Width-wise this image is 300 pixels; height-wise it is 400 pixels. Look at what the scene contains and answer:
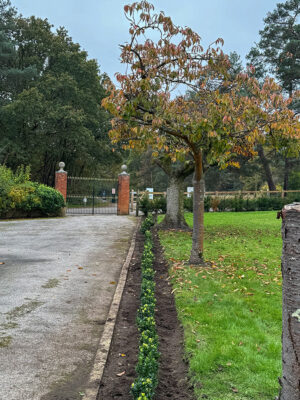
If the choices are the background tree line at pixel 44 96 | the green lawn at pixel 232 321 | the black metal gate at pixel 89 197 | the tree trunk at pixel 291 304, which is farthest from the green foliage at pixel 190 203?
the tree trunk at pixel 291 304

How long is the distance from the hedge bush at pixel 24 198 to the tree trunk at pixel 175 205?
708 cm

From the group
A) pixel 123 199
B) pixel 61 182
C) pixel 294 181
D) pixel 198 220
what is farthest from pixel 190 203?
pixel 294 181

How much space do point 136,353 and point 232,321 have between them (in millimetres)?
1290

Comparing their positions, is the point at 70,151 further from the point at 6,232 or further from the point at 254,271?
the point at 254,271

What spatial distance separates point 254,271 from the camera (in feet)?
22.0

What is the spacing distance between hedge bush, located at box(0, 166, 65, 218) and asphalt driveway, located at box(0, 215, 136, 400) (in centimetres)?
668

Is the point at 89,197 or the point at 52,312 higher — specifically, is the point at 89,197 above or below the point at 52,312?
above

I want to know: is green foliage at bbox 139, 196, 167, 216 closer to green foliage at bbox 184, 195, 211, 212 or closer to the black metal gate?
green foliage at bbox 184, 195, 211, 212

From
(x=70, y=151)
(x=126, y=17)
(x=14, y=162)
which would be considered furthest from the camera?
(x=70, y=151)

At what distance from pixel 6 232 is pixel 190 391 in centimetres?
1054

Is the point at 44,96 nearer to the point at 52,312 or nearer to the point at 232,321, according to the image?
the point at 52,312

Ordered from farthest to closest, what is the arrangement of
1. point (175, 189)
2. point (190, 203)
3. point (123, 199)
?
1. point (190, 203)
2. point (123, 199)
3. point (175, 189)

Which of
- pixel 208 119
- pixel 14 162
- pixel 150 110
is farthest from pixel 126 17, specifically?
pixel 14 162

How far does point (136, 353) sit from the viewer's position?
3.56m
